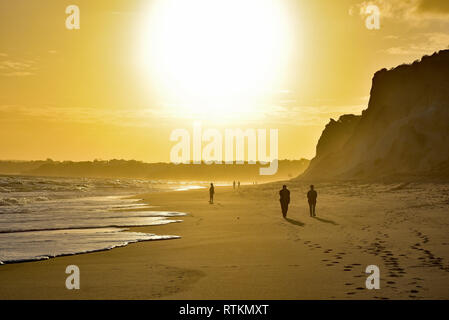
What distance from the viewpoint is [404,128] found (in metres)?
69.8

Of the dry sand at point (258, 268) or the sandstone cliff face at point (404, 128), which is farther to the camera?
the sandstone cliff face at point (404, 128)

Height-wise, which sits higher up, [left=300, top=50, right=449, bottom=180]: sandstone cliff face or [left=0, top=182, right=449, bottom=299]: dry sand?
[left=300, top=50, right=449, bottom=180]: sandstone cliff face

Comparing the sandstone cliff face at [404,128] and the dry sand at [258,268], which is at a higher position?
the sandstone cliff face at [404,128]

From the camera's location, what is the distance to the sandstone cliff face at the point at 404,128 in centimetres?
6531

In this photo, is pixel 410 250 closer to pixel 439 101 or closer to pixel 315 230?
pixel 315 230

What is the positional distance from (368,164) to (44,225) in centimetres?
5930

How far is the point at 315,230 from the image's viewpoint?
18984 millimetres

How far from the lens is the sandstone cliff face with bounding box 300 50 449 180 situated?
214ft

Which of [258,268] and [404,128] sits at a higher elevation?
[404,128]

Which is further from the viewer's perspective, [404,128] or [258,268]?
[404,128]

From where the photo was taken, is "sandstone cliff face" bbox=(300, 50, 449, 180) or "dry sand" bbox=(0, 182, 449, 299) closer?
"dry sand" bbox=(0, 182, 449, 299)
